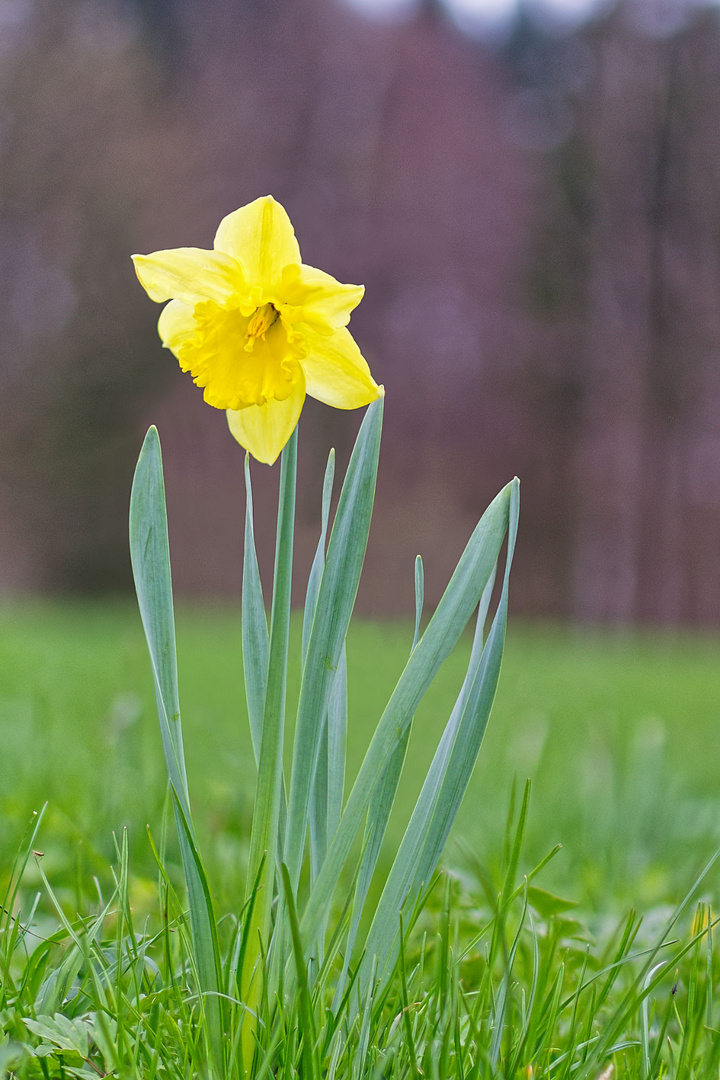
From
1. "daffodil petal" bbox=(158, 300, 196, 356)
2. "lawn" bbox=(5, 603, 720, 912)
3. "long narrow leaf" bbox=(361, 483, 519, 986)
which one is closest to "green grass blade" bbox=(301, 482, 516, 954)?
"long narrow leaf" bbox=(361, 483, 519, 986)

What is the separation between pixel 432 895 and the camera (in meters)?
0.81

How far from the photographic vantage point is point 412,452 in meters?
8.10

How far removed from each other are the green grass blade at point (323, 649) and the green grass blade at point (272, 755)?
1 centimetres

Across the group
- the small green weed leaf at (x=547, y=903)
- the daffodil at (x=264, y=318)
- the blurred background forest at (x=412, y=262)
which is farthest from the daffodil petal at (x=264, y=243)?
the blurred background forest at (x=412, y=262)

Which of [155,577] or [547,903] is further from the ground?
[155,577]

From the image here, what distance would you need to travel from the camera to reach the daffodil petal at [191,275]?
498 millimetres

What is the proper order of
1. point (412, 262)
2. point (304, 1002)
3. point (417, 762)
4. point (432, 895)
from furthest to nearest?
point (412, 262) → point (417, 762) → point (432, 895) → point (304, 1002)

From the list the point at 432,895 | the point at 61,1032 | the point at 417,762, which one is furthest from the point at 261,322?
the point at 417,762

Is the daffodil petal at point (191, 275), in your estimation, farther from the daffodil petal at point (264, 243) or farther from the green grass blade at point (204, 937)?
the green grass blade at point (204, 937)

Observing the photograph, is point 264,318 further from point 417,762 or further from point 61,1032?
point 417,762

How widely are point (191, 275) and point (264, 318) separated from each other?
0.16ft

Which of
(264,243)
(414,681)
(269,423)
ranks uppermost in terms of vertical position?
(264,243)

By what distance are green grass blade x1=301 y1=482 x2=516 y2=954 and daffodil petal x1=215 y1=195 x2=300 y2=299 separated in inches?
7.3

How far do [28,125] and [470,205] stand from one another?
12.8 feet
